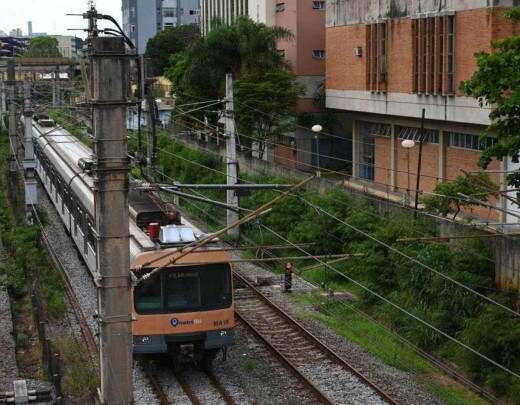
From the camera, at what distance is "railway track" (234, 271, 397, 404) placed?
49.5 ft

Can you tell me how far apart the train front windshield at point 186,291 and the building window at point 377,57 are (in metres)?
20.2

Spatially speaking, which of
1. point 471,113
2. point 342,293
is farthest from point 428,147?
point 342,293

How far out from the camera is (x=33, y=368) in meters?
17.0

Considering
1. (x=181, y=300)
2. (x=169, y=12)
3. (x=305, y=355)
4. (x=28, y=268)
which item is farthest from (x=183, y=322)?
(x=169, y=12)

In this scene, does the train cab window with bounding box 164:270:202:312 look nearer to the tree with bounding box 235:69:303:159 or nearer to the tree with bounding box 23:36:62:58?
the tree with bounding box 235:69:303:159

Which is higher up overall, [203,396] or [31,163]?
[31,163]

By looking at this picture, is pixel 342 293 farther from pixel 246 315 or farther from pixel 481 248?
pixel 481 248

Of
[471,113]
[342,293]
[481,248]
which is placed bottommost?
[342,293]

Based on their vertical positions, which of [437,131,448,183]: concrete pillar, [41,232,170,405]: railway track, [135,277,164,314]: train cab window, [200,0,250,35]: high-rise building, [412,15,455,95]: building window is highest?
[200,0,250,35]: high-rise building

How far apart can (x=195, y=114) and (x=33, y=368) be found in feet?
107

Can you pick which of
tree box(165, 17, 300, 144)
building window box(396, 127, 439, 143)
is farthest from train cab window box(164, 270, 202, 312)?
tree box(165, 17, 300, 144)

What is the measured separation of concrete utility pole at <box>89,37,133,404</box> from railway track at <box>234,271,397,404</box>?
4471mm

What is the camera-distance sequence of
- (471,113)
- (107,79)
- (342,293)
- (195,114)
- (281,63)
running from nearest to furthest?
(107,79), (342,293), (471,113), (281,63), (195,114)

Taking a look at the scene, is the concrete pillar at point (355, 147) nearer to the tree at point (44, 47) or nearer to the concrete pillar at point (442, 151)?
the concrete pillar at point (442, 151)
